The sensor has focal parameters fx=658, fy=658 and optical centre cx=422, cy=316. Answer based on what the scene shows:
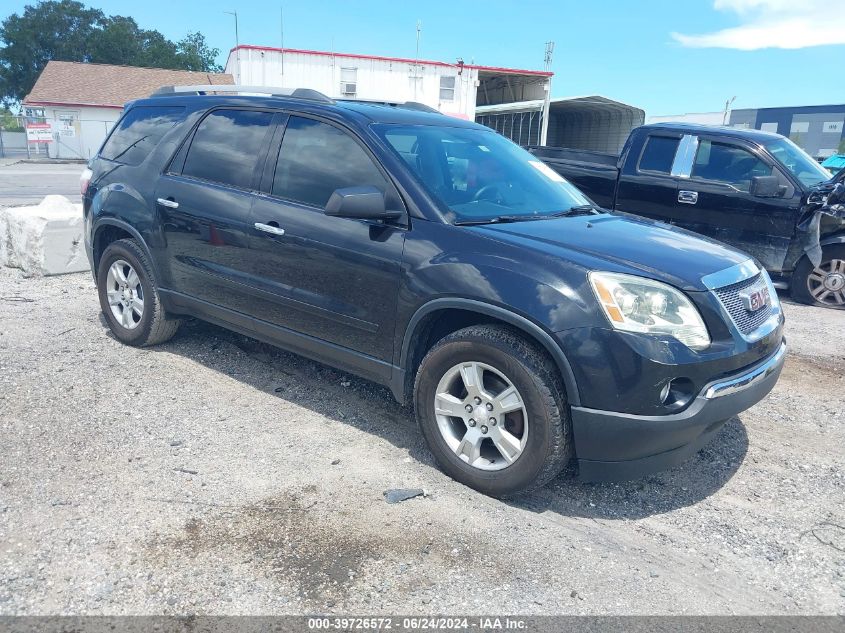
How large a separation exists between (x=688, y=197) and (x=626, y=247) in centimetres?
494

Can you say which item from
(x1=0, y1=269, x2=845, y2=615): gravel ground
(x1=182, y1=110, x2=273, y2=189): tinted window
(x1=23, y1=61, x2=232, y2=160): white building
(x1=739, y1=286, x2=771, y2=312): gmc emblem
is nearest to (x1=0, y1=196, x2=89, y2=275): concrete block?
(x1=0, y1=269, x2=845, y2=615): gravel ground

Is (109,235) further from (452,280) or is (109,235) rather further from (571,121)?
(571,121)

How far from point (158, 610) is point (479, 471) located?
5.19ft

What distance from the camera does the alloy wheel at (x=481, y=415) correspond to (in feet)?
10.6

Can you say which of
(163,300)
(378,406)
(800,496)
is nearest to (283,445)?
(378,406)

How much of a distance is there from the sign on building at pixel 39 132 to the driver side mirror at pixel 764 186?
136ft

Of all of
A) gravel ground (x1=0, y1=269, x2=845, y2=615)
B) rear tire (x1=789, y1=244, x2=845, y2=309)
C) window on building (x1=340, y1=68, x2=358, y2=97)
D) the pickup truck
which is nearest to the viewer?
gravel ground (x1=0, y1=269, x2=845, y2=615)

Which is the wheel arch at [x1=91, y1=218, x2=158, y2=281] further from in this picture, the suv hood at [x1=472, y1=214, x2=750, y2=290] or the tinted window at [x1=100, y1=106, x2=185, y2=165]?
the suv hood at [x1=472, y1=214, x2=750, y2=290]

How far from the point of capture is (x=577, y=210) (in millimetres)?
4219

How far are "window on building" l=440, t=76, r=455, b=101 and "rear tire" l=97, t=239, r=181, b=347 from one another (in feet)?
79.7

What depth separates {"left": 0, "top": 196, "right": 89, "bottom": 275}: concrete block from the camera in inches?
297

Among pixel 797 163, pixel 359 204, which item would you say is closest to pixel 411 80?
pixel 797 163

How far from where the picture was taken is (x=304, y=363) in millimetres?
5152

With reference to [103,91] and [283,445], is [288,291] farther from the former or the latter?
[103,91]
